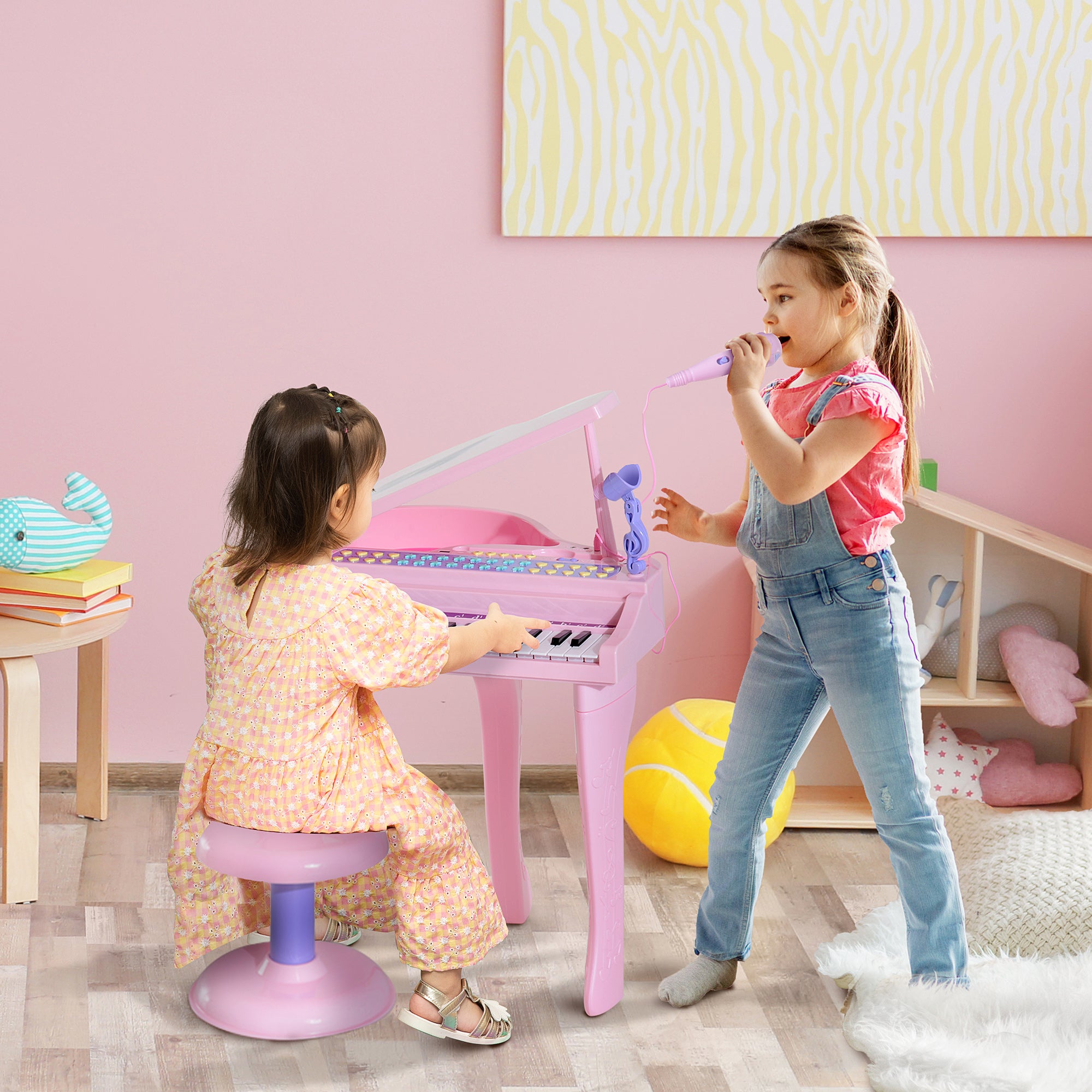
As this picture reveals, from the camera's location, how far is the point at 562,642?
5.93ft

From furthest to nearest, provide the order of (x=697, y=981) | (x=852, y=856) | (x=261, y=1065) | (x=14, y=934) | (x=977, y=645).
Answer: (x=977, y=645)
(x=852, y=856)
(x=14, y=934)
(x=697, y=981)
(x=261, y=1065)

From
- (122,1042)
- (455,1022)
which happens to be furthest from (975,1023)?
(122,1042)

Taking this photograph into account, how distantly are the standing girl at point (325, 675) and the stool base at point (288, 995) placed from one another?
0.12 m

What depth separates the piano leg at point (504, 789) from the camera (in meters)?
2.20

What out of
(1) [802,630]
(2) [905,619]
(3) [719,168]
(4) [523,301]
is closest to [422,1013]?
(1) [802,630]

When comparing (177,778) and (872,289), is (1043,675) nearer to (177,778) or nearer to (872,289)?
(872,289)

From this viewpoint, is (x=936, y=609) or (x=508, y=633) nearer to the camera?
(x=508, y=633)

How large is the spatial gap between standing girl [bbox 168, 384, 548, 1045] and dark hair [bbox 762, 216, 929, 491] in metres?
0.61

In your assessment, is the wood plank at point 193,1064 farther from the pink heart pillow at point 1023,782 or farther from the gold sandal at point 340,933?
the pink heart pillow at point 1023,782

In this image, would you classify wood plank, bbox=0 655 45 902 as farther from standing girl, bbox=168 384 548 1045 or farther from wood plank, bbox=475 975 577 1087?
wood plank, bbox=475 975 577 1087

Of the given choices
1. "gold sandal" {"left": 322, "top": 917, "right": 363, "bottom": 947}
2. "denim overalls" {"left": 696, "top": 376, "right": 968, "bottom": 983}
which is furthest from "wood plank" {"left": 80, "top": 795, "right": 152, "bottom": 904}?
"denim overalls" {"left": 696, "top": 376, "right": 968, "bottom": 983}

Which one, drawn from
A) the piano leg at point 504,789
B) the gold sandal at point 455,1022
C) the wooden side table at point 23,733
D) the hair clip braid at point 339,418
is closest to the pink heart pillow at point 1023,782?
the piano leg at point 504,789

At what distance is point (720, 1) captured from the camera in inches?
101

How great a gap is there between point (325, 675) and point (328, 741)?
0.10 metres
